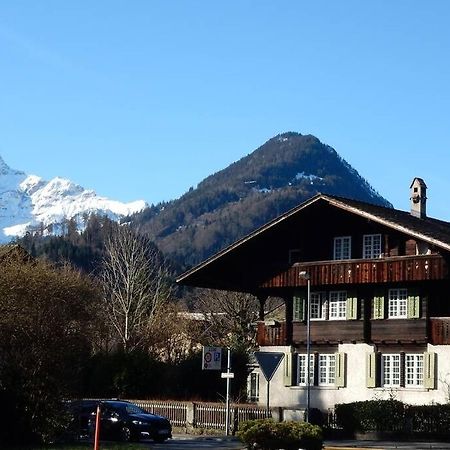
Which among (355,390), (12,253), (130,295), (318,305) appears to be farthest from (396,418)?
(130,295)

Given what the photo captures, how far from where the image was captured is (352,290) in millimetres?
48469

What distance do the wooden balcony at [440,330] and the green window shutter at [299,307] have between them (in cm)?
734

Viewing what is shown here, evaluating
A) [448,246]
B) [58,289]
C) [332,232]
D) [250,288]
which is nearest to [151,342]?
[58,289]

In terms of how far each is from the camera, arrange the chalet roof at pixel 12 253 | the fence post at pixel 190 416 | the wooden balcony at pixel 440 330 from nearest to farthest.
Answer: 1. the fence post at pixel 190 416
2. the wooden balcony at pixel 440 330
3. the chalet roof at pixel 12 253

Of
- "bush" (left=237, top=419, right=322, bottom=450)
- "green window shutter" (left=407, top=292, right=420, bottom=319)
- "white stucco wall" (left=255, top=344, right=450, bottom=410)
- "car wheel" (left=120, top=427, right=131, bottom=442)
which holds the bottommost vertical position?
"car wheel" (left=120, top=427, right=131, bottom=442)

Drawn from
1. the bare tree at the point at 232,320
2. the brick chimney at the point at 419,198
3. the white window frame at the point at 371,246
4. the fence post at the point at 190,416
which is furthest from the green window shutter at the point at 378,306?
the bare tree at the point at 232,320

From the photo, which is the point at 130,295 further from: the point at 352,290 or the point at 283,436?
the point at 283,436

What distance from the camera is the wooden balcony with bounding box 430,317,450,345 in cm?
4456

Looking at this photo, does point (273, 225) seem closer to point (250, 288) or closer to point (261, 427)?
point (250, 288)

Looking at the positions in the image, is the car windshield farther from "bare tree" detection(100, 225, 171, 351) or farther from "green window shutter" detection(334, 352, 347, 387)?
"bare tree" detection(100, 225, 171, 351)

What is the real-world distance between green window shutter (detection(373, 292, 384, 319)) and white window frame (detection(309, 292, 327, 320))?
298 centimetres

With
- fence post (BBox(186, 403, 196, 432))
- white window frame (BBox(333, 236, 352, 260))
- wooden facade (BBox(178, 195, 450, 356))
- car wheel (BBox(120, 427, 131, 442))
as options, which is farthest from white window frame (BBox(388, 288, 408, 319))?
car wheel (BBox(120, 427, 131, 442))

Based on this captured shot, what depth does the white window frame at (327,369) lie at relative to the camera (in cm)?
4903

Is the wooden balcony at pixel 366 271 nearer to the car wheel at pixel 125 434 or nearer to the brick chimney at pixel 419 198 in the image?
the brick chimney at pixel 419 198
